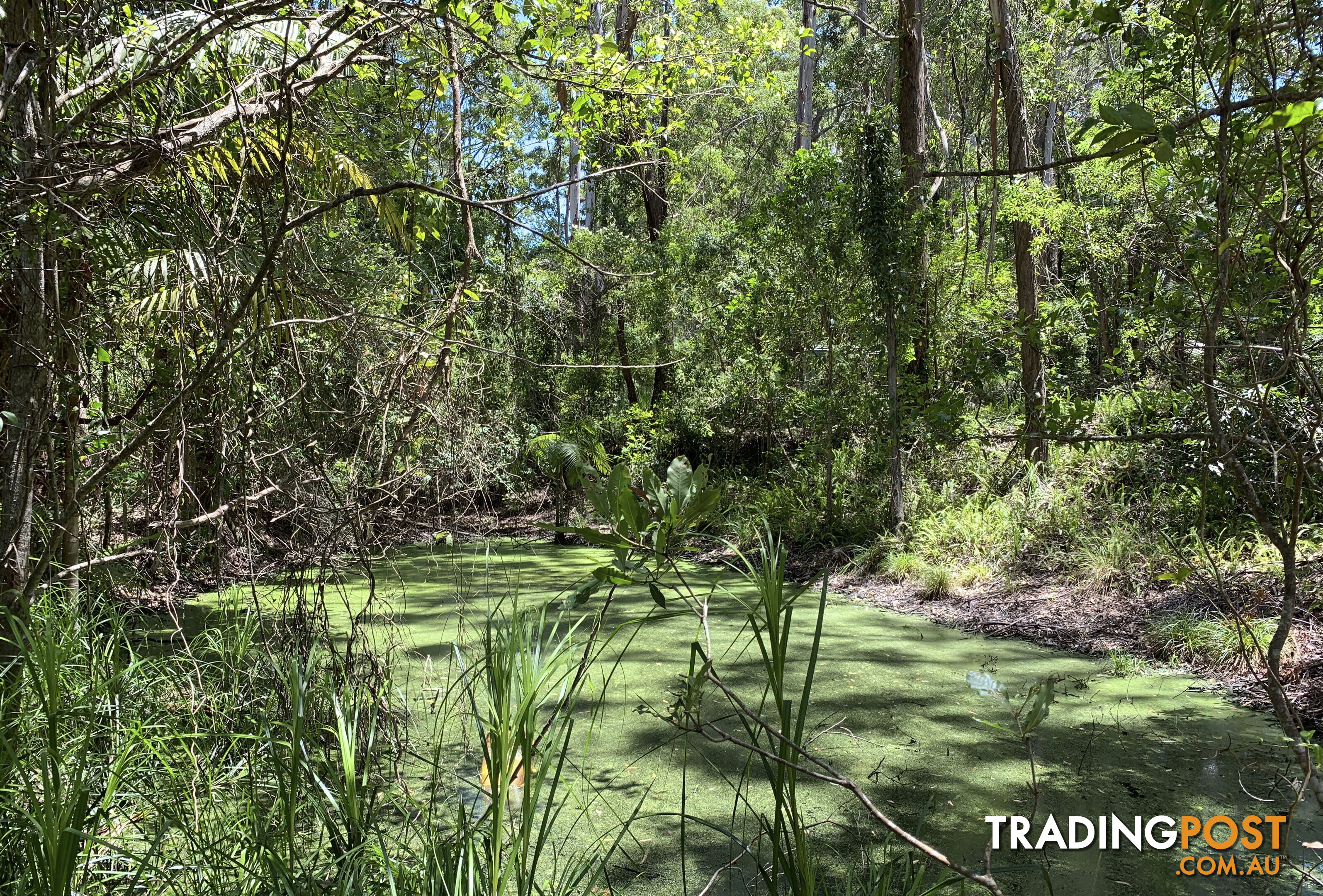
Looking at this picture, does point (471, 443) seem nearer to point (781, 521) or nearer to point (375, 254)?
point (375, 254)

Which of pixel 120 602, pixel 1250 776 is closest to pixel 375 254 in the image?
pixel 120 602

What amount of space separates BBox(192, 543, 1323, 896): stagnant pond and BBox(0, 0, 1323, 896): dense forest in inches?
6.8

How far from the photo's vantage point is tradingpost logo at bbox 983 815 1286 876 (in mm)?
2229

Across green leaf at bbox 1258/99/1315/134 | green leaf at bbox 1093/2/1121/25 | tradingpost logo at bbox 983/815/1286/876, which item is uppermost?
green leaf at bbox 1093/2/1121/25

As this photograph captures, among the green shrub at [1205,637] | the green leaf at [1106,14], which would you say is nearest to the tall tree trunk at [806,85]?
the green shrub at [1205,637]

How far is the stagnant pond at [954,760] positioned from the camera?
2.23 meters

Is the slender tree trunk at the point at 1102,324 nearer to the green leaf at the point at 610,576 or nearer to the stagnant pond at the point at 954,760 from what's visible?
the stagnant pond at the point at 954,760

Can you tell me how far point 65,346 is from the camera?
2576 mm

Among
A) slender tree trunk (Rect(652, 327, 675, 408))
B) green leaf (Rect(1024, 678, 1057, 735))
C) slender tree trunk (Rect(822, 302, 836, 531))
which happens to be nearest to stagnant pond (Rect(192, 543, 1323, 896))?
green leaf (Rect(1024, 678, 1057, 735))

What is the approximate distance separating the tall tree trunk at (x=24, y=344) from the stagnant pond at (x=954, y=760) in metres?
0.86

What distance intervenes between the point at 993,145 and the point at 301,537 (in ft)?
26.1

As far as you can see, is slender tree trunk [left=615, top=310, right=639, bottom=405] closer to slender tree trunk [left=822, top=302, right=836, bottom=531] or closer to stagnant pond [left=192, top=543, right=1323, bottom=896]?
slender tree trunk [left=822, top=302, right=836, bottom=531]

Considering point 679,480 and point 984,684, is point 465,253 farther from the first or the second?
point 984,684

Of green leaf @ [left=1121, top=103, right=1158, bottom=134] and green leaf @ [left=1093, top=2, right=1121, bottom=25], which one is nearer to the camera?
green leaf @ [left=1121, top=103, right=1158, bottom=134]
